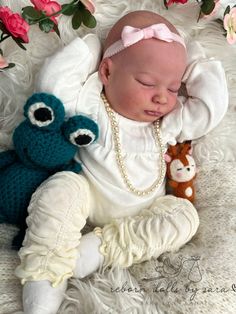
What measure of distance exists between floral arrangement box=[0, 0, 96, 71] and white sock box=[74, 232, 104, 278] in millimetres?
418

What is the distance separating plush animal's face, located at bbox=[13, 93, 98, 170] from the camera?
3.50 feet

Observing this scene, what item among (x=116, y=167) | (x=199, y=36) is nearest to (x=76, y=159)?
(x=116, y=167)

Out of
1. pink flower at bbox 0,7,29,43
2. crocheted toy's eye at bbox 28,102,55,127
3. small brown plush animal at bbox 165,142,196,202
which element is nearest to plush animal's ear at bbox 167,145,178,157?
small brown plush animal at bbox 165,142,196,202

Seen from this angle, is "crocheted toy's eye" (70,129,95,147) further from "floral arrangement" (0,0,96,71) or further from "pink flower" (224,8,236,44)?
"pink flower" (224,8,236,44)

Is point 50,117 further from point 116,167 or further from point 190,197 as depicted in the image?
point 190,197

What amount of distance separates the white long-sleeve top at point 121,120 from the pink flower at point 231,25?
0.07 metres

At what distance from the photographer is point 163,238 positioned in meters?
1.08

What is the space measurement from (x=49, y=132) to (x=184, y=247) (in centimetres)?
36

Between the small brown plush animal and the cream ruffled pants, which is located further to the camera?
the small brown plush animal

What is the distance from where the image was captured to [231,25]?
1.23 metres

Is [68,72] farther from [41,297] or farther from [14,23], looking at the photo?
[41,297]

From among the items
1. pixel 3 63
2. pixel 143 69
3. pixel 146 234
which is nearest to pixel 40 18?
pixel 3 63

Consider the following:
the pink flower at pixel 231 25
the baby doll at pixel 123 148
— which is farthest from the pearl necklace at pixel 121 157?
the pink flower at pixel 231 25

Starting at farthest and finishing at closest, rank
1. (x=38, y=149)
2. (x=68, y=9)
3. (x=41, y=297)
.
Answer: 1. (x=68, y=9)
2. (x=38, y=149)
3. (x=41, y=297)
